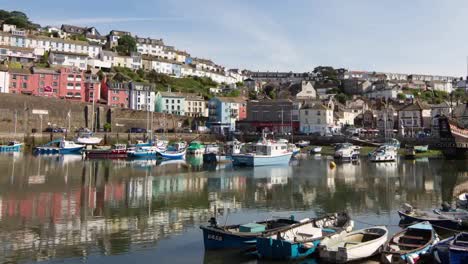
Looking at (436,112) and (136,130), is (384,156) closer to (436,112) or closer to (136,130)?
(136,130)

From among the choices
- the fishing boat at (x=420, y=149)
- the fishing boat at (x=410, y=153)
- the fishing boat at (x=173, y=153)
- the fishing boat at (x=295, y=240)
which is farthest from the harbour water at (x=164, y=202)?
the fishing boat at (x=420, y=149)

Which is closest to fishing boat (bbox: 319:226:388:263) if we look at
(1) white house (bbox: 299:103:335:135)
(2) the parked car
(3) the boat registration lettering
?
(3) the boat registration lettering

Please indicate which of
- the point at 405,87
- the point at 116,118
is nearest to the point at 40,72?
the point at 116,118

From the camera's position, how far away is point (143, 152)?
5709 centimetres

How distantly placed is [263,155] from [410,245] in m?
31.8

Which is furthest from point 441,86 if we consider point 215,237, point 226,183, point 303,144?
point 215,237

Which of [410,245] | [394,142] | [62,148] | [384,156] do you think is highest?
[394,142]

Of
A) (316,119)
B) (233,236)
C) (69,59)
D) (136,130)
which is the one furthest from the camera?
(69,59)

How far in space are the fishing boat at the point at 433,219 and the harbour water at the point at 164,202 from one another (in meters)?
0.77

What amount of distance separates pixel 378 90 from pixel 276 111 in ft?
168

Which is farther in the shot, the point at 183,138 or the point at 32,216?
the point at 183,138

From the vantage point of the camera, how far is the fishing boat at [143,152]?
5656cm

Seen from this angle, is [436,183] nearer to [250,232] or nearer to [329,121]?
[250,232]

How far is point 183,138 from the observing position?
7694 centimetres
